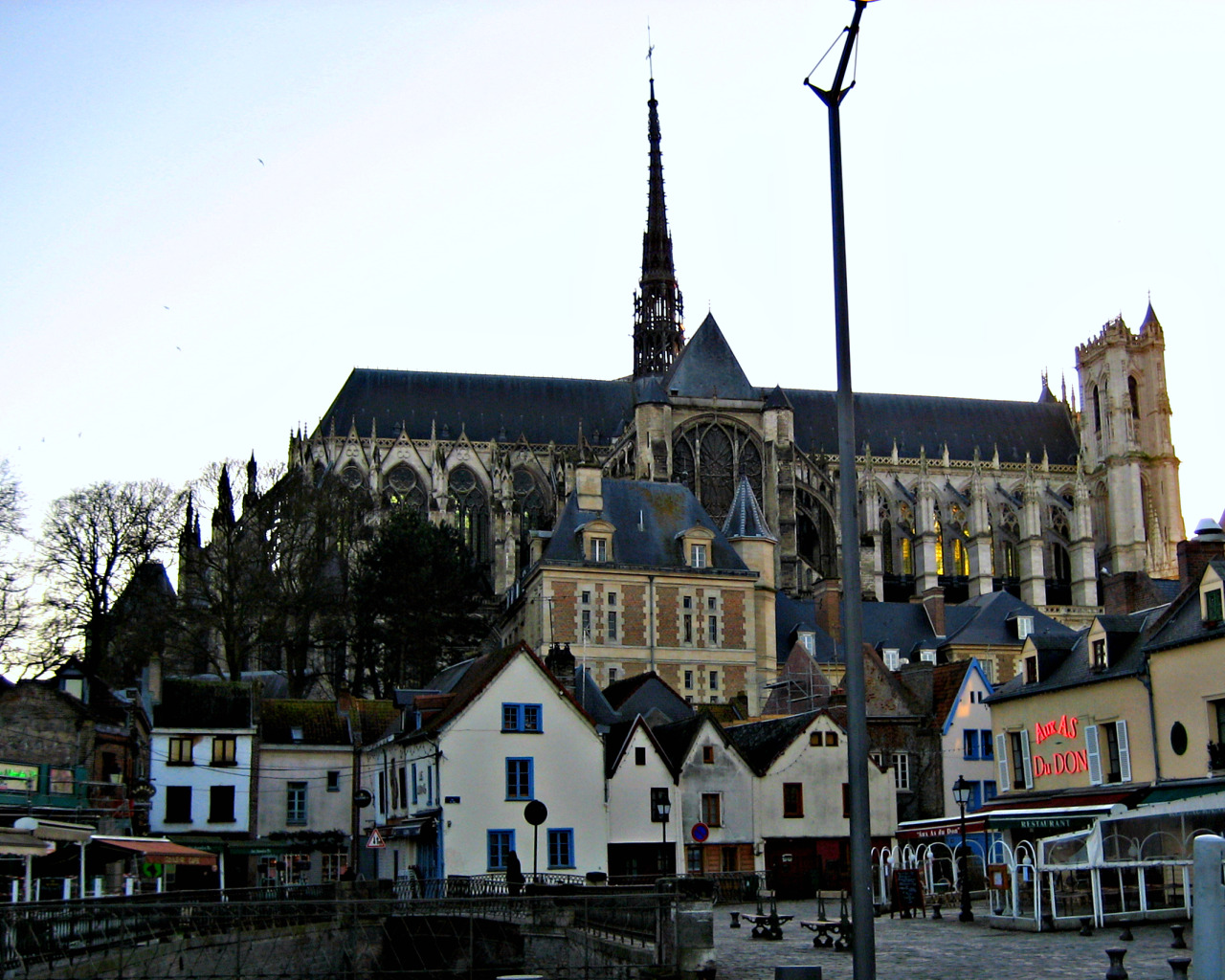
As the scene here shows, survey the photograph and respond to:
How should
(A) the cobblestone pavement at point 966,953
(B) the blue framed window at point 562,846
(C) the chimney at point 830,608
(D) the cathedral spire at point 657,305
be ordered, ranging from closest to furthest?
(A) the cobblestone pavement at point 966,953 < (B) the blue framed window at point 562,846 < (C) the chimney at point 830,608 < (D) the cathedral spire at point 657,305

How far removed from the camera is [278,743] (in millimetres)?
44719

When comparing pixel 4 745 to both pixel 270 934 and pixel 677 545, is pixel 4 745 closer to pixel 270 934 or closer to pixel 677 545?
pixel 270 934

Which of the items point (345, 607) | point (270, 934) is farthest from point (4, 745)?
point (345, 607)

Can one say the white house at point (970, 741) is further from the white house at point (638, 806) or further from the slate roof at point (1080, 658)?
the white house at point (638, 806)

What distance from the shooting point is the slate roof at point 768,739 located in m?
41.1

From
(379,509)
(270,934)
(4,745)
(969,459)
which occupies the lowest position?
(270,934)

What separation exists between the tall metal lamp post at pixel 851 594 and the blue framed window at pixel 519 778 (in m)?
25.2

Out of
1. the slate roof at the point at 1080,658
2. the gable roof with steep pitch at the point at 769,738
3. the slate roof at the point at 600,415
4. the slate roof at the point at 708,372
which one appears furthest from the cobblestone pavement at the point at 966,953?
the slate roof at the point at 600,415

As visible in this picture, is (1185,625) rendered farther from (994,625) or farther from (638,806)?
(994,625)

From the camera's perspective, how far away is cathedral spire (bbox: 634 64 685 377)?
106 metres

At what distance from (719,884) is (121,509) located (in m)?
25.3

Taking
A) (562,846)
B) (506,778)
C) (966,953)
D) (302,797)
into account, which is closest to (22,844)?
(966,953)

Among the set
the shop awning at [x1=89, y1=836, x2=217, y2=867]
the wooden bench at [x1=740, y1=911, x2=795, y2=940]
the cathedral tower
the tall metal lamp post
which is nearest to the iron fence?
the shop awning at [x1=89, y1=836, x2=217, y2=867]

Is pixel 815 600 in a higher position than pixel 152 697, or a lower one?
higher
